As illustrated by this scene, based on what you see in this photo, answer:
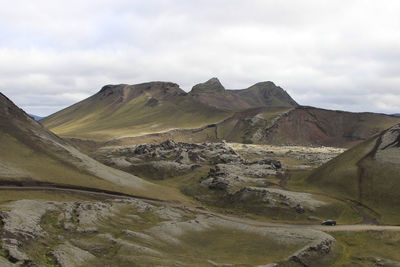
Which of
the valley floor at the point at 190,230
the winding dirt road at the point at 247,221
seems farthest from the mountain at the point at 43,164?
the valley floor at the point at 190,230

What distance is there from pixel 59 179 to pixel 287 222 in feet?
254

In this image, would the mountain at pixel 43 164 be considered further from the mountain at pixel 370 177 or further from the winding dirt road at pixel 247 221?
the mountain at pixel 370 177

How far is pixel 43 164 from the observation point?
124 metres

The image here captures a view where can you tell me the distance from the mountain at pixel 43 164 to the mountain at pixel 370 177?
6862cm

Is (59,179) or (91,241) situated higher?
(59,179)

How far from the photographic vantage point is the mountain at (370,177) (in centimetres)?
11338

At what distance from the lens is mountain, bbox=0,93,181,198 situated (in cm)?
11256

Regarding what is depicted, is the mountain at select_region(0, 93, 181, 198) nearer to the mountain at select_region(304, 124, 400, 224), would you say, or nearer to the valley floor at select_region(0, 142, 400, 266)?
the valley floor at select_region(0, 142, 400, 266)

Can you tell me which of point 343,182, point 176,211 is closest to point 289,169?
point 343,182

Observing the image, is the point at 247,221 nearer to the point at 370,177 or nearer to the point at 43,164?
→ the point at 370,177

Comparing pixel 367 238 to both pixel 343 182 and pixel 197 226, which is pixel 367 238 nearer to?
pixel 197 226

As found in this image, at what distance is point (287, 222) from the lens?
10606 cm

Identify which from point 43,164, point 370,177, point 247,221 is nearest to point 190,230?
point 247,221

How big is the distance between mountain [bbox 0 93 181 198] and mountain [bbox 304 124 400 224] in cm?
6862
